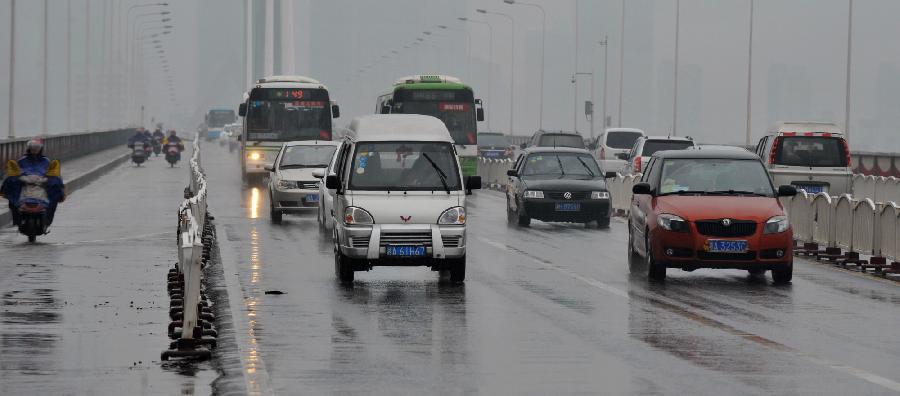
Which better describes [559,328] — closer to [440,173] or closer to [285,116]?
[440,173]

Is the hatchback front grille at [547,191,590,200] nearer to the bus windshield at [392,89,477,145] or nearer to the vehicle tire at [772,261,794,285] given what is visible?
the vehicle tire at [772,261,794,285]

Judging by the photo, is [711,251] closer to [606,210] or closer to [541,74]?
[606,210]

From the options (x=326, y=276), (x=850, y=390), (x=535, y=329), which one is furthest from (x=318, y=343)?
(x=326, y=276)

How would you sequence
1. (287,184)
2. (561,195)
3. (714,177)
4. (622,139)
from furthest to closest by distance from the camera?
(622,139)
(287,184)
(561,195)
(714,177)

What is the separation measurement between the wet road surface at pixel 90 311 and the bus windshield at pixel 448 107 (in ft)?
54.6

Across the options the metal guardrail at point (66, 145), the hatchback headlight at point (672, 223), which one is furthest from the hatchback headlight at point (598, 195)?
the metal guardrail at point (66, 145)

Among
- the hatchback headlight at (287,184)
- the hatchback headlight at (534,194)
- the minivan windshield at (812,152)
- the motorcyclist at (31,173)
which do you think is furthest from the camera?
the minivan windshield at (812,152)

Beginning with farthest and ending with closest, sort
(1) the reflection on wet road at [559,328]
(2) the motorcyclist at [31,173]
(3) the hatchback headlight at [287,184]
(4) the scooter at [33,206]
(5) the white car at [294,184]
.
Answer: (3) the hatchback headlight at [287,184] → (5) the white car at [294,184] → (4) the scooter at [33,206] → (2) the motorcyclist at [31,173] → (1) the reflection on wet road at [559,328]

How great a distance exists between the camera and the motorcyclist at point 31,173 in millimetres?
23883

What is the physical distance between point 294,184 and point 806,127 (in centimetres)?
962

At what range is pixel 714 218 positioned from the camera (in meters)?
18.5

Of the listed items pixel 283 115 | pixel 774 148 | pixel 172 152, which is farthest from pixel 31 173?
pixel 172 152

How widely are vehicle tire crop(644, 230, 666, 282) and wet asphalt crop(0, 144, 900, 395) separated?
0.76 ft

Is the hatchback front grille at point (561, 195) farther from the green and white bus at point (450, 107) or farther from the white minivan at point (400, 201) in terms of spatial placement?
the green and white bus at point (450, 107)
